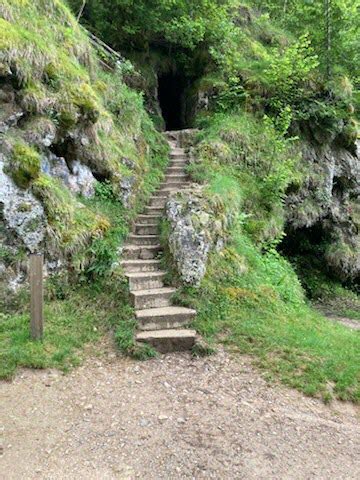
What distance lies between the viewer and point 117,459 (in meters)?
3.81

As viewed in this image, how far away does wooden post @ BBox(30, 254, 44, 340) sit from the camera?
17.8ft

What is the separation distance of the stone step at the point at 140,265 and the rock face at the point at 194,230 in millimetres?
460

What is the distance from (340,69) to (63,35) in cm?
1030

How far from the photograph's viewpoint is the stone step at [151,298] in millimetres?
6516

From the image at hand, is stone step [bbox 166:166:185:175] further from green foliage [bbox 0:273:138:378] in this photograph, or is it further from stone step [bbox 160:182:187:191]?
green foliage [bbox 0:273:138:378]

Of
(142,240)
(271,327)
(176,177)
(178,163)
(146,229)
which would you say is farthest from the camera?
(178,163)

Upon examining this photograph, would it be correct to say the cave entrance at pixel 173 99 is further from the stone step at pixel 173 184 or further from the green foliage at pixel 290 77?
the stone step at pixel 173 184

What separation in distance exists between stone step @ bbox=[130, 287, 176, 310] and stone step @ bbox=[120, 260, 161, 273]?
27.7 inches

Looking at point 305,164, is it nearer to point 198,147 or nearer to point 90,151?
point 198,147

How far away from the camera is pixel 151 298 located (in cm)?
661

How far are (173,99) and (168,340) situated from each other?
13.2m

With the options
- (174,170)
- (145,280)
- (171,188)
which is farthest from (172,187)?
(145,280)

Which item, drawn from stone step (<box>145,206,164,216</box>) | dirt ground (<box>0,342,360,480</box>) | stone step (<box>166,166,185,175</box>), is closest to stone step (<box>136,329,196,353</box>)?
dirt ground (<box>0,342,360,480</box>)

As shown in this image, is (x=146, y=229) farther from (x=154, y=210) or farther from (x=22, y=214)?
(x=22, y=214)
